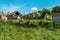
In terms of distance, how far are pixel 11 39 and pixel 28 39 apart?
0.77 m

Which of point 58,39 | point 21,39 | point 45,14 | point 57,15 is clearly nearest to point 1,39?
point 21,39

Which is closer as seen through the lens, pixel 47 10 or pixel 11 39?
pixel 11 39

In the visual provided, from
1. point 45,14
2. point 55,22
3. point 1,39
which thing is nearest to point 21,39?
point 1,39

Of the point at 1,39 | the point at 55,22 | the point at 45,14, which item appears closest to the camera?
the point at 1,39

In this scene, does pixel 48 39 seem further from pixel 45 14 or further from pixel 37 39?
pixel 45 14

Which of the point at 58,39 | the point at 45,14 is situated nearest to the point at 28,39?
the point at 58,39

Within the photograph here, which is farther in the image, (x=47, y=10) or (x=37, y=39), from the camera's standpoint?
(x=47, y=10)

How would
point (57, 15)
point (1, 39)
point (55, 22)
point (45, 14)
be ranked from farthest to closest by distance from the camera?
point (45, 14), point (57, 15), point (55, 22), point (1, 39)

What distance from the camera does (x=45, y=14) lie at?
4656 centimetres

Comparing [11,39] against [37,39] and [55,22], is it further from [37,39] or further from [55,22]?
[55,22]

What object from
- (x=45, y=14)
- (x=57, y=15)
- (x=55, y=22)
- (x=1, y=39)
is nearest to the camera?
(x=1, y=39)

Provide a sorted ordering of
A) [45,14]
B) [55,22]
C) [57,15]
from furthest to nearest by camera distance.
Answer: [45,14]
[57,15]
[55,22]

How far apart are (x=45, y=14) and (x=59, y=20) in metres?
27.7

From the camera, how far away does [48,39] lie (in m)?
9.09
